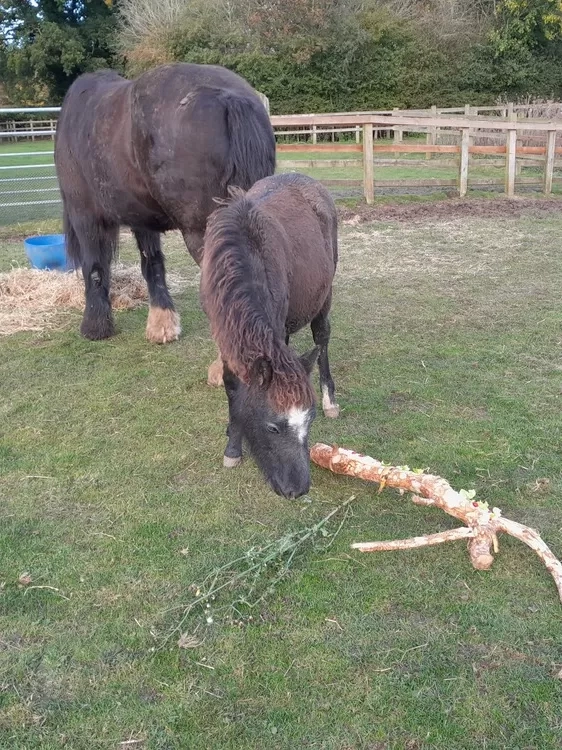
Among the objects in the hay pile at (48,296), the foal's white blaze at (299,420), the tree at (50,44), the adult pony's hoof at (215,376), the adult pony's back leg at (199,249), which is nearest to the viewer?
the foal's white blaze at (299,420)

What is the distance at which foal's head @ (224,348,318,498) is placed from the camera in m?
2.60

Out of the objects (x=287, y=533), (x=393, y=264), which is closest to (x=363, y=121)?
(x=393, y=264)

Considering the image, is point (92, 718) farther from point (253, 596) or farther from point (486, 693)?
point (486, 693)

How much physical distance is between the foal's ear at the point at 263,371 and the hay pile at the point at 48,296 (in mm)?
3909

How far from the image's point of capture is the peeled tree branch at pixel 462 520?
2.63 meters

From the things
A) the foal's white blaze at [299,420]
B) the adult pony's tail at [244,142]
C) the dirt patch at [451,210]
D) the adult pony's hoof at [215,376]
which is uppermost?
the adult pony's tail at [244,142]

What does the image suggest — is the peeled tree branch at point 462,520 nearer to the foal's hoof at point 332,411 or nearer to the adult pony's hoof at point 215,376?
the foal's hoof at point 332,411

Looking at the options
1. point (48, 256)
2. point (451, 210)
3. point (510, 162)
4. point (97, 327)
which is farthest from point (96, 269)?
point (510, 162)

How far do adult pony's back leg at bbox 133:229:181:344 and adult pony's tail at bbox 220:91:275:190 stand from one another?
4.80 ft

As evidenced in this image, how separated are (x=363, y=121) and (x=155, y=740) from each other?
11.0 metres

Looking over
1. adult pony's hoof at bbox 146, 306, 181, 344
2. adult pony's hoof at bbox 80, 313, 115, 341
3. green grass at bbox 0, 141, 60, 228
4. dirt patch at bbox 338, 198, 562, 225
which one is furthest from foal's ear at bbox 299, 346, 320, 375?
dirt patch at bbox 338, 198, 562, 225

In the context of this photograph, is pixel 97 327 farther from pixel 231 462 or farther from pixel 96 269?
pixel 231 462

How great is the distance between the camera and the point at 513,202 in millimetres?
11125

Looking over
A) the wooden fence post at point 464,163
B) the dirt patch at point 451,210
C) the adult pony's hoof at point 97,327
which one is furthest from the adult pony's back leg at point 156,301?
the wooden fence post at point 464,163
